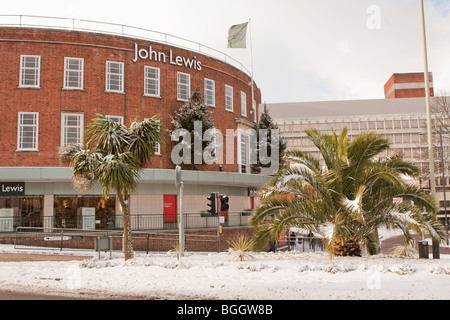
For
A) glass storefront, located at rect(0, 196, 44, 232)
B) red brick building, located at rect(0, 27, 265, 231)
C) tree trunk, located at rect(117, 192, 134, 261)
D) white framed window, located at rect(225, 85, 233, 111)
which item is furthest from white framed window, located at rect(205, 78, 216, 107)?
tree trunk, located at rect(117, 192, 134, 261)

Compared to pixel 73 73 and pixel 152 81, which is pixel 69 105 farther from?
pixel 152 81

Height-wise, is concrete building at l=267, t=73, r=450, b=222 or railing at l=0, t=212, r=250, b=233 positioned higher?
concrete building at l=267, t=73, r=450, b=222

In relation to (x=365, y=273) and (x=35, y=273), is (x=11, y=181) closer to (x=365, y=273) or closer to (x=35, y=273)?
(x=35, y=273)

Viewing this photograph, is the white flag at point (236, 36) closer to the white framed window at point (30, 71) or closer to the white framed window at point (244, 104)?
the white framed window at point (244, 104)

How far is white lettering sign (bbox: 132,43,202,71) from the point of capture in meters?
27.7

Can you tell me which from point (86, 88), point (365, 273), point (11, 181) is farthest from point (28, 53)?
point (365, 273)

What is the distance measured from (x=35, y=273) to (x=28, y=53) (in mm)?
17577

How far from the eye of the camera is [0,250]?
62.0ft

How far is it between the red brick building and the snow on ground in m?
11.6

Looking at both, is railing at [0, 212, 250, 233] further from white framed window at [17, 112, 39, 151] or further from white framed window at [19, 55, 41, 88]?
white framed window at [19, 55, 41, 88]

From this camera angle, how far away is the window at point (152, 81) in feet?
91.8

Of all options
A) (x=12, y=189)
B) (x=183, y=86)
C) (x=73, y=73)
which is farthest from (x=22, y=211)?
(x=183, y=86)

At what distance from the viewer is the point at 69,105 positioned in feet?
84.4
